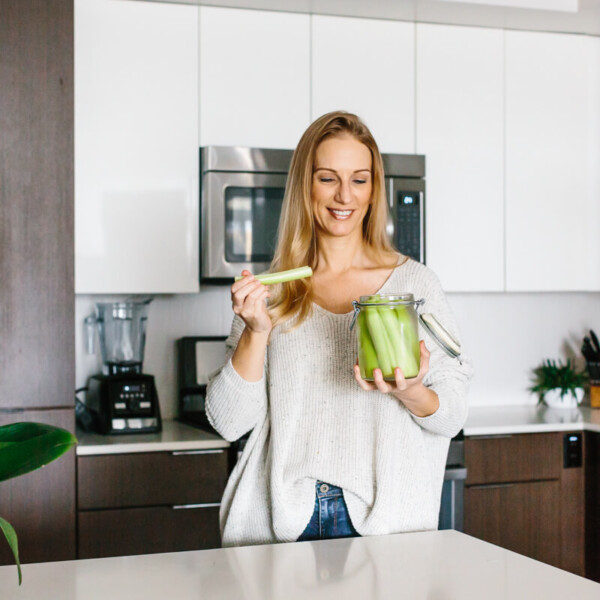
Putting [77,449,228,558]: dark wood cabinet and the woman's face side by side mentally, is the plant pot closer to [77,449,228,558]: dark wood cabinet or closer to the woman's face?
[77,449,228,558]: dark wood cabinet

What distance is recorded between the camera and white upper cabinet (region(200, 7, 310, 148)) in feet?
9.68

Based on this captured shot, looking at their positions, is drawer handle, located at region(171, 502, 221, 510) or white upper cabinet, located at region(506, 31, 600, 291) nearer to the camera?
drawer handle, located at region(171, 502, 221, 510)

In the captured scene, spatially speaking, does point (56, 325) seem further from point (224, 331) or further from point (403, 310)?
point (403, 310)

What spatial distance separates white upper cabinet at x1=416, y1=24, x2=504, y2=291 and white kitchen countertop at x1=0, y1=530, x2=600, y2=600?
2004 millimetres

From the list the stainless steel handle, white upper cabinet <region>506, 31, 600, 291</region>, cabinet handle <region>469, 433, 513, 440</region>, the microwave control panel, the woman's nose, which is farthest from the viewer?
white upper cabinet <region>506, 31, 600, 291</region>

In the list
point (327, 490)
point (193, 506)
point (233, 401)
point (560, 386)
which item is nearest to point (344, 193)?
point (233, 401)

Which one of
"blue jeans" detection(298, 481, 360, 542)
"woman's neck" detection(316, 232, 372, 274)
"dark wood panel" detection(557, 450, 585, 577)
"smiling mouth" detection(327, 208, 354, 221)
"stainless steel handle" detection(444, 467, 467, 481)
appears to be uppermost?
"smiling mouth" detection(327, 208, 354, 221)

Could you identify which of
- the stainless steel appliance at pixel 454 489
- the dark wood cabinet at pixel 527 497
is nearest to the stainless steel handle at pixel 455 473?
the stainless steel appliance at pixel 454 489

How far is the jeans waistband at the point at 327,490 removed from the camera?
1518 millimetres

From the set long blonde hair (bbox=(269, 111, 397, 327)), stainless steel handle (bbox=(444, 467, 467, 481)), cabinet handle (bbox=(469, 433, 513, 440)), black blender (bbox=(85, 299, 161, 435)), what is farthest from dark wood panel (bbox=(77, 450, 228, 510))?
long blonde hair (bbox=(269, 111, 397, 327))

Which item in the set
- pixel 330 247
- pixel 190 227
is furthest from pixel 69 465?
pixel 330 247

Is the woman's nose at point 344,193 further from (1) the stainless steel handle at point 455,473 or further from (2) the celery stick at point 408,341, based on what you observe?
(1) the stainless steel handle at point 455,473

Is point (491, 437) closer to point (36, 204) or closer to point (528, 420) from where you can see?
point (528, 420)

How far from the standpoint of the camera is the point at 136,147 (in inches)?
114
